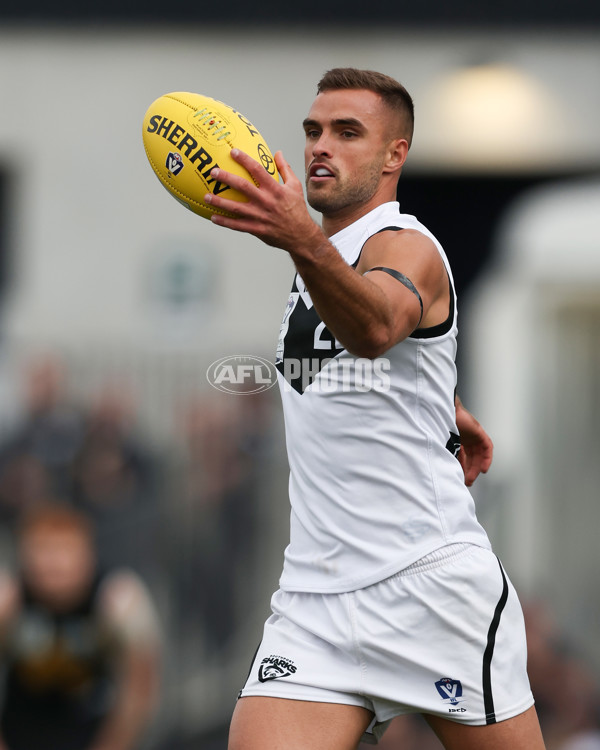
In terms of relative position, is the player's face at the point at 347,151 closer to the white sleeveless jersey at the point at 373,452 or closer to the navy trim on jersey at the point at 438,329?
the white sleeveless jersey at the point at 373,452

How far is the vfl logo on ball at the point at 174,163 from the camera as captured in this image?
4.11m

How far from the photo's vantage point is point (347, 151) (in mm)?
4453

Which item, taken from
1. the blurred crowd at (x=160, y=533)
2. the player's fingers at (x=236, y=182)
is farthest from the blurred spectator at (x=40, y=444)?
the player's fingers at (x=236, y=182)

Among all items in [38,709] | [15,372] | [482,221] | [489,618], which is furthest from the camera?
[482,221]

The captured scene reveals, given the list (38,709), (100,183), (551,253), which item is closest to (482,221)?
(551,253)

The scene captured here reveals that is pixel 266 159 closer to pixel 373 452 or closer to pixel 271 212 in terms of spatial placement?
pixel 271 212

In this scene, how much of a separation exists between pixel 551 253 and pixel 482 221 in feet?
11.5

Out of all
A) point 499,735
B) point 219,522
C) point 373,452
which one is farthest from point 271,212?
point 219,522

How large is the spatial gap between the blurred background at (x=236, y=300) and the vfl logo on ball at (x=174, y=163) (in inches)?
188

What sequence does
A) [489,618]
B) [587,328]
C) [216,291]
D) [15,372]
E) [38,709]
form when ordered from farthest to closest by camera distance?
[216,291] < [587,328] < [15,372] < [38,709] < [489,618]

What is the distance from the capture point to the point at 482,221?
1620 centimetres

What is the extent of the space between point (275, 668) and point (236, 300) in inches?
436

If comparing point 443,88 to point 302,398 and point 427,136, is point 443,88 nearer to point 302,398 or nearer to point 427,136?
point 427,136

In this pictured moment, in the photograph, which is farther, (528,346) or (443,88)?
(443,88)
